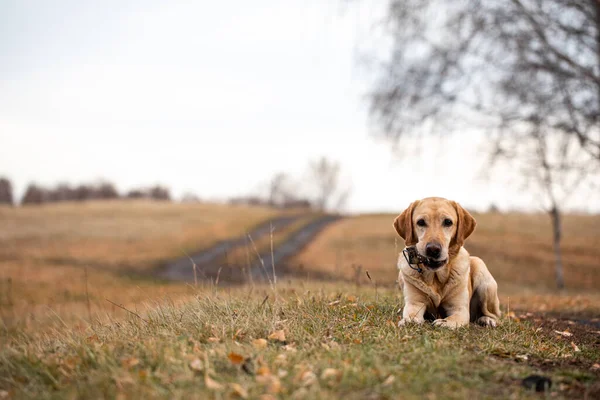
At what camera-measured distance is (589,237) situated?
36531mm

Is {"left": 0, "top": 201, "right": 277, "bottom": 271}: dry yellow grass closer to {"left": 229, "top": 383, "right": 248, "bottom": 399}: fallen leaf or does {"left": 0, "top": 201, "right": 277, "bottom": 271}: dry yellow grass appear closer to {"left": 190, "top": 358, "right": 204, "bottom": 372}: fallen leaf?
{"left": 190, "top": 358, "right": 204, "bottom": 372}: fallen leaf

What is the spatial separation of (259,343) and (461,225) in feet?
8.66

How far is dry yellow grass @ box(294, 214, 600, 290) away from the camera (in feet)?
85.1

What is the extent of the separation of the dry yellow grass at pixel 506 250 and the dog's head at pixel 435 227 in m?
14.0

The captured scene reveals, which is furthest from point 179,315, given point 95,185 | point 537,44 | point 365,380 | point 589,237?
point 95,185

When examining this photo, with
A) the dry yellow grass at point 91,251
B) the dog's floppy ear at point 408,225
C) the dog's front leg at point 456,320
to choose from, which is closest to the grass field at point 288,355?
the dog's front leg at point 456,320

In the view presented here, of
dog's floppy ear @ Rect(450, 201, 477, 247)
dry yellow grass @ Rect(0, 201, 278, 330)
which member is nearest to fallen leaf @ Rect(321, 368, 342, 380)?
dog's floppy ear @ Rect(450, 201, 477, 247)

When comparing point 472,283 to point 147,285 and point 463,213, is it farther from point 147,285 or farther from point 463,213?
point 147,285

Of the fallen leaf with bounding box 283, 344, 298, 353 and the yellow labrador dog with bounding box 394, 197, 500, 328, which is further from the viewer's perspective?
the yellow labrador dog with bounding box 394, 197, 500, 328

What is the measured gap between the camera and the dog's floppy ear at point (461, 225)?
18.4 ft

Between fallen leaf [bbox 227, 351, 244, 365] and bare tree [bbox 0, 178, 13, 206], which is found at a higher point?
bare tree [bbox 0, 178, 13, 206]

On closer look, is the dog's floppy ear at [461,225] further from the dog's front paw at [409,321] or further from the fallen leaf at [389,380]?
the fallen leaf at [389,380]

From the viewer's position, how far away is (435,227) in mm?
5344

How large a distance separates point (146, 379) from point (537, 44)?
11689 millimetres
